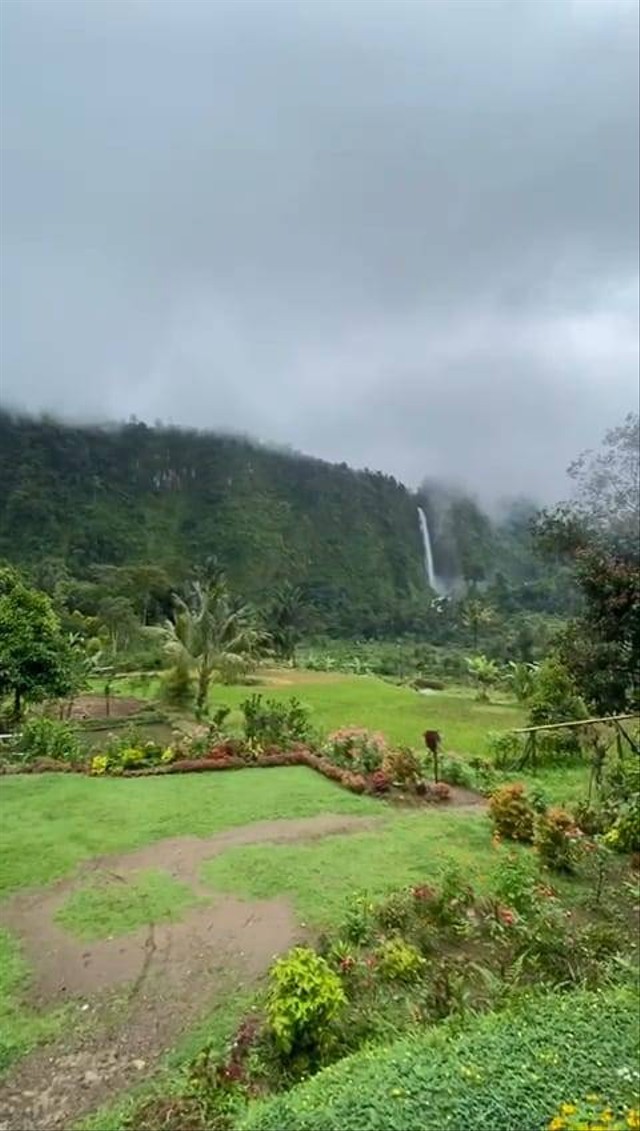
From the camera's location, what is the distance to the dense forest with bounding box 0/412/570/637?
204 feet

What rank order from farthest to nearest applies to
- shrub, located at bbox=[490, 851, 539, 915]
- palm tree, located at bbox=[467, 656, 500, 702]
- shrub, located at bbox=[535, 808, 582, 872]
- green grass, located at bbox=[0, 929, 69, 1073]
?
1. palm tree, located at bbox=[467, 656, 500, 702]
2. shrub, located at bbox=[535, 808, 582, 872]
3. shrub, located at bbox=[490, 851, 539, 915]
4. green grass, located at bbox=[0, 929, 69, 1073]

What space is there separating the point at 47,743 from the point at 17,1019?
25.6 ft

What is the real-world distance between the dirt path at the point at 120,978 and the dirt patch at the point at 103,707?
10.7m

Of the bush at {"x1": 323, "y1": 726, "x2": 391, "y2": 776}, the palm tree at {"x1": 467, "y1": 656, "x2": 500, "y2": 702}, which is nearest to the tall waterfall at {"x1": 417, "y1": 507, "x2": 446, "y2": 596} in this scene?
the palm tree at {"x1": 467, "y1": 656, "x2": 500, "y2": 702}

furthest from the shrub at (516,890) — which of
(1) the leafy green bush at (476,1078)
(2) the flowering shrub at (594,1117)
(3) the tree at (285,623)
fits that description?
(3) the tree at (285,623)

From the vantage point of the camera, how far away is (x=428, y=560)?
96.9m

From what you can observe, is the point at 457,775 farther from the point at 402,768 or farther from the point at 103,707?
the point at 103,707

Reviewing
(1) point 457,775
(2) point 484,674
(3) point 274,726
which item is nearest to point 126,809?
(3) point 274,726

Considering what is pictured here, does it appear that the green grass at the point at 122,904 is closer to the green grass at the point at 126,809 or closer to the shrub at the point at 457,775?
the green grass at the point at 126,809

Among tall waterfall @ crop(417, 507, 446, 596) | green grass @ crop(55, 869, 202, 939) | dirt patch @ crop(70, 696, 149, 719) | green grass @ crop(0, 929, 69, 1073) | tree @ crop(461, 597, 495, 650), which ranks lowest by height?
green grass @ crop(0, 929, 69, 1073)

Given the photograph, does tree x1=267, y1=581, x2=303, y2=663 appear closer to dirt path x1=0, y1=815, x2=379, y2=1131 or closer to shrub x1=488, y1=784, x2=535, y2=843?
shrub x1=488, y1=784, x2=535, y2=843

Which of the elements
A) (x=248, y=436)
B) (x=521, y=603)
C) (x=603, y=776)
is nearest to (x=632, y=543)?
(x=603, y=776)

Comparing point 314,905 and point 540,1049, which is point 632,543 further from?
point 540,1049

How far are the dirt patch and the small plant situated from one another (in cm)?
1263
